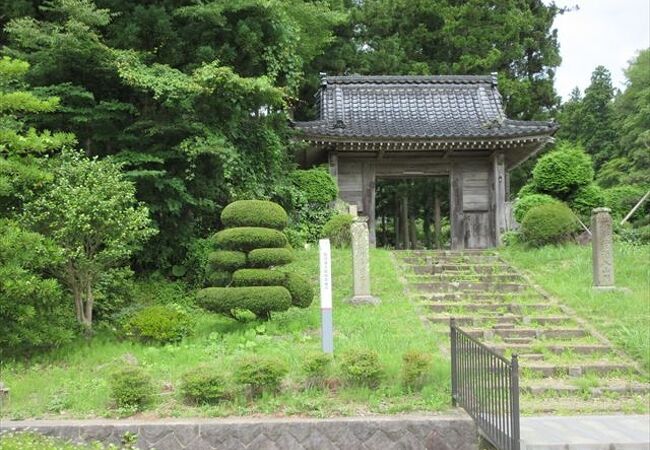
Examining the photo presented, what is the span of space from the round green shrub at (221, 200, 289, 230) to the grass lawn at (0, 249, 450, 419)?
1480mm

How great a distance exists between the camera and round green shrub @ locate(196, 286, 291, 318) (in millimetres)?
8812

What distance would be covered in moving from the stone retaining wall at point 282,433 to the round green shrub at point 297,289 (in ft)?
11.2

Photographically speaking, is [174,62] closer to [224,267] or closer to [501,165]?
[224,267]

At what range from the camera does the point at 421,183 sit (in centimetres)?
2748

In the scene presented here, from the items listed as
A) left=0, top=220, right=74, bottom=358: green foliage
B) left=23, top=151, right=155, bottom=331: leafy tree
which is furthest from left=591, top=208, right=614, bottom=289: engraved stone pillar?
left=0, top=220, right=74, bottom=358: green foliage

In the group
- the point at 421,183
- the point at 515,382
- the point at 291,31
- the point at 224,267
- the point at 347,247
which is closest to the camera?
the point at 515,382

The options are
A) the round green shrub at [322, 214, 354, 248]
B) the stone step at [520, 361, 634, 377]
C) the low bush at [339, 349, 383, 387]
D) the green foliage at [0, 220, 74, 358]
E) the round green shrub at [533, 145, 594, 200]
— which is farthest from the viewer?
the round green shrub at [533, 145, 594, 200]

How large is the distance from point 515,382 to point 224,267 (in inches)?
211

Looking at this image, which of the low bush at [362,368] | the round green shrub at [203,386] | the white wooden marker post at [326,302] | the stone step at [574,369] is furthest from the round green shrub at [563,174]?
the round green shrub at [203,386]

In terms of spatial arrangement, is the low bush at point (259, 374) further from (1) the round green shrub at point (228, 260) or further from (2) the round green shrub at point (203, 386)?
(1) the round green shrub at point (228, 260)

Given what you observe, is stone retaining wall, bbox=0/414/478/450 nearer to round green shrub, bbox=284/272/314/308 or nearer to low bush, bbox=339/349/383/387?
low bush, bbox=339/349/383/387

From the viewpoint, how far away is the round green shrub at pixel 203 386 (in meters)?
6.42

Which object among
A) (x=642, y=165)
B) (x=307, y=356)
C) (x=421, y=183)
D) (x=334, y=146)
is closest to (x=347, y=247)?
(x=334, y=146)

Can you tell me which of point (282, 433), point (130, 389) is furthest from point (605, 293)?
point (130, 389)
